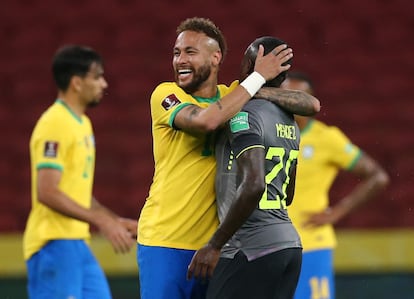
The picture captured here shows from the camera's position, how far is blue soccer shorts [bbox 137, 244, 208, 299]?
430 cm

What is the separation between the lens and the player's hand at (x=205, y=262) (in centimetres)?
391

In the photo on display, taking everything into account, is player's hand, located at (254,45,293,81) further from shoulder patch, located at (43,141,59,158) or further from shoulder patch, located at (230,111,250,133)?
shoulder patch, located at (43,141,59,158)

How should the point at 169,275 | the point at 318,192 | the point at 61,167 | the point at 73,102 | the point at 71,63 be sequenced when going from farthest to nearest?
the point at 318,192 → the point at 71,63 → the point at 73,102 → the point at 61,167 → the point at 169,275

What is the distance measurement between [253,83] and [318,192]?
9.78 feet

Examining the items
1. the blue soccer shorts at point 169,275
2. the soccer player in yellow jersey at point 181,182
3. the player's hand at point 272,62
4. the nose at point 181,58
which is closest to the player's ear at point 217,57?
the soccer player in yellow jersey at point 181,182

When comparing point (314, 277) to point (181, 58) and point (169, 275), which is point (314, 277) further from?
point (181, 58)

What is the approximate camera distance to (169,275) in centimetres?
430

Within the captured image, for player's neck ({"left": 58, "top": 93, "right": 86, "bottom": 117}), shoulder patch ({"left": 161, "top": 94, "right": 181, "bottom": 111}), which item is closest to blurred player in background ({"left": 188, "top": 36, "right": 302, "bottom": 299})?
shoulder patch ({"left": 161, "top": 94, "right": 181, "bottom": 111})

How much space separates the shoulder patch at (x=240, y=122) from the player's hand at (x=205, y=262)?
48cm

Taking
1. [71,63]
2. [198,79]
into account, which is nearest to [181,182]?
[198,79]

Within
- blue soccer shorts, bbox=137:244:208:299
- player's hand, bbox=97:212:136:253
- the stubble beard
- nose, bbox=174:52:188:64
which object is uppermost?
nose, bbox=174:52:188:64

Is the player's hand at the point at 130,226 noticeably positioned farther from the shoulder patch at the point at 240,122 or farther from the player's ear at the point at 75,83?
the shoulder patch at the point at 240,122

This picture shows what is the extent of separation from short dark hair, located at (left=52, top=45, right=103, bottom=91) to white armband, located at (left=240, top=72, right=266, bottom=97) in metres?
2.30

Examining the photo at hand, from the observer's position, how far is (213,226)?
4355mm
